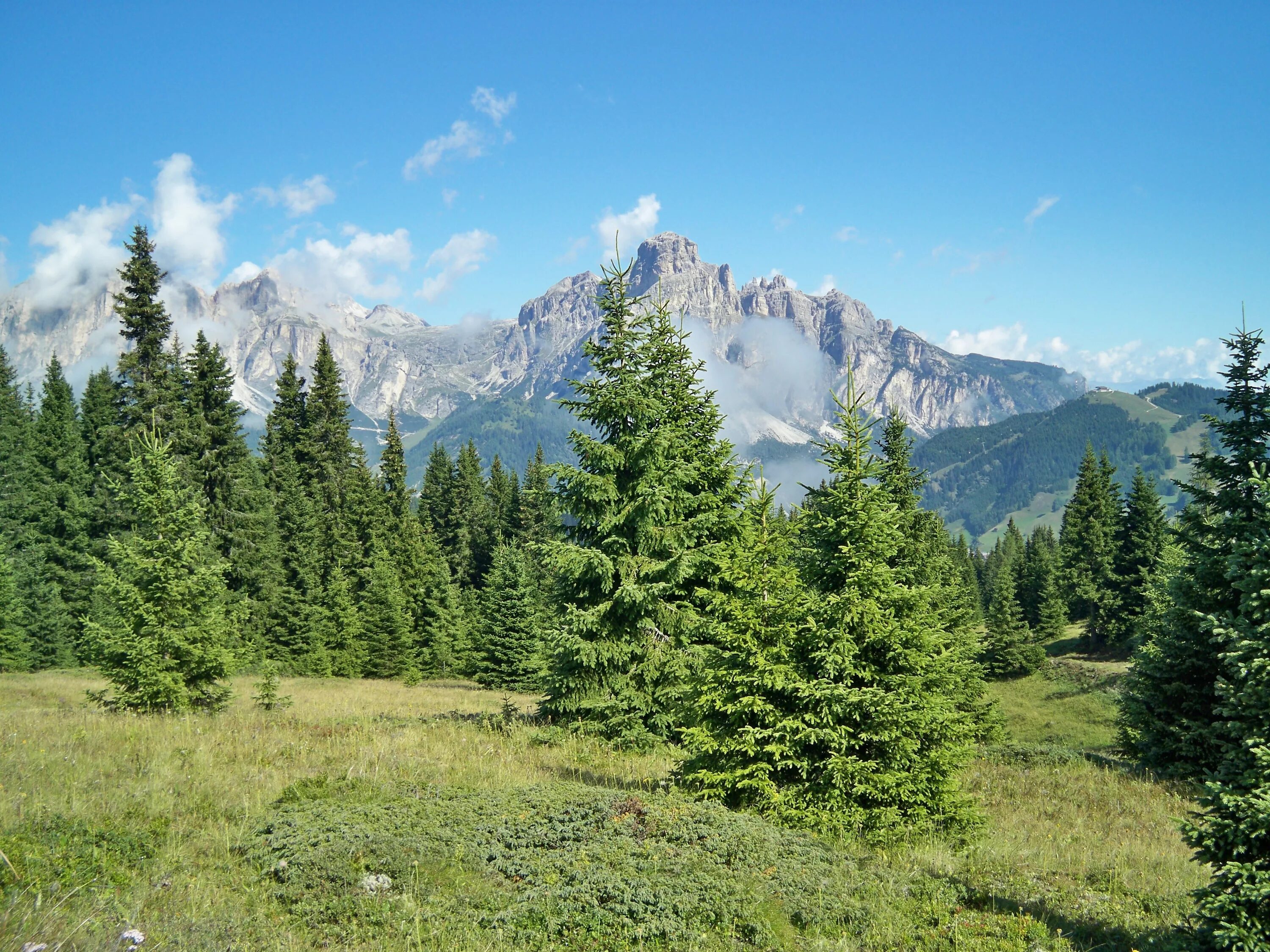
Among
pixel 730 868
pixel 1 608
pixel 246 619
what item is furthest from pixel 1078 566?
pixel 1 608

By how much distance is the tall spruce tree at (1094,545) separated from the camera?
2370 inches

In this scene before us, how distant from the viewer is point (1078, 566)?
64.8 m

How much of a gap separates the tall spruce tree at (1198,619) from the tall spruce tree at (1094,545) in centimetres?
4865

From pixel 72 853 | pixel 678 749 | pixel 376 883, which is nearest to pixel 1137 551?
pixel 678 749

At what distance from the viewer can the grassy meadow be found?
6168 mm

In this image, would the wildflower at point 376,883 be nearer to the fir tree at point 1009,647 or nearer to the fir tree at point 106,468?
the fir tree at point 106,468

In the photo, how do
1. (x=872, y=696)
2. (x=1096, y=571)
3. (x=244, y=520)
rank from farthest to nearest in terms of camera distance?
1. (x=1096, y=571)
2. (x=244, y=520)
3. (x=872, y=696)

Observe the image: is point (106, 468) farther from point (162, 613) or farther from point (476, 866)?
point (476, 866)

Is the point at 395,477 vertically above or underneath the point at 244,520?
above

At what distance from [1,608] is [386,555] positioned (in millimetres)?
20661

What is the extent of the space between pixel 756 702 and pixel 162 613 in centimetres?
1392

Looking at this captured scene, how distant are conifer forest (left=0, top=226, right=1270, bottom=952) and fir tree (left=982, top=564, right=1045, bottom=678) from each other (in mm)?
24402

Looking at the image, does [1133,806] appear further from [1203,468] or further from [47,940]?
[47,940]

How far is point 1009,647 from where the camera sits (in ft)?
184
